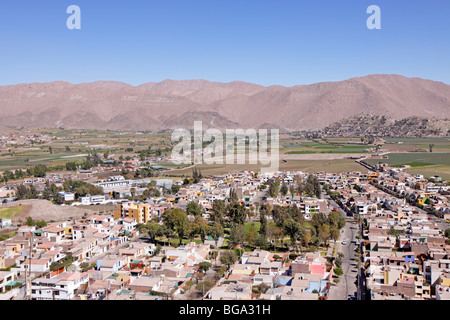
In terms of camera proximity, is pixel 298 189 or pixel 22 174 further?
pixel 22 174

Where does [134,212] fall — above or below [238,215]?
below

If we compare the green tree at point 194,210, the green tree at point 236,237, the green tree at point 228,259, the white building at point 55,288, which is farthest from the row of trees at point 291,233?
the white building at point 55,288

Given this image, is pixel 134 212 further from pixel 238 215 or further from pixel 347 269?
pixel 347 269

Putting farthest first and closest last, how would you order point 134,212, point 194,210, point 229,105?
1. point 229,105
2. point 194,210
3. point 134,212

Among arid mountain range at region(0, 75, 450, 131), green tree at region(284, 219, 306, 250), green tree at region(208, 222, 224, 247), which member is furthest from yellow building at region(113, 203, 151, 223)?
arid mountain range at region(0, 75, 450, 131)

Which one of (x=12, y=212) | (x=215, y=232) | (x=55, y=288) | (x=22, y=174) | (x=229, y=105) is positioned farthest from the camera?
(x=229, y=105)

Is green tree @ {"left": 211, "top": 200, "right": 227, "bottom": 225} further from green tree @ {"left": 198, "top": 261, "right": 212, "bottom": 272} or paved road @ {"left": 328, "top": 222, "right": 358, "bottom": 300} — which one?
green tree @ {"left": 198, "top": 261, "right": 212, "bottom": 272}

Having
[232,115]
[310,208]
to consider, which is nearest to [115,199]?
[310,208]

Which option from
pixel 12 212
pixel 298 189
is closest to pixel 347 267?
pixel 298 189

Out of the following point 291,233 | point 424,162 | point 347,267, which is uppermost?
point 424,162
